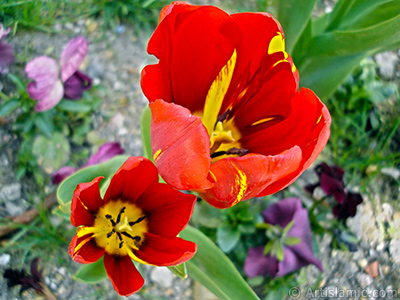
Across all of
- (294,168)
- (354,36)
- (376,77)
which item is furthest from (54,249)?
(376,77)

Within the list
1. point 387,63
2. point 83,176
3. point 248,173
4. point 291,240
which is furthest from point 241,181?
point 387,63

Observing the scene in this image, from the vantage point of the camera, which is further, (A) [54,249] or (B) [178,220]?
(A) [54,249]

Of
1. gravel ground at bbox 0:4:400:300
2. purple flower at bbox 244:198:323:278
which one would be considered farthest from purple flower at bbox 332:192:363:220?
gravel ground at bbox 0:4:400:300

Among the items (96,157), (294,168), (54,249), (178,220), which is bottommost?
(54,249)

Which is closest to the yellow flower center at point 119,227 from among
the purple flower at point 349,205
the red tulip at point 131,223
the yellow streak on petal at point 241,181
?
the red tulip at point 131,223

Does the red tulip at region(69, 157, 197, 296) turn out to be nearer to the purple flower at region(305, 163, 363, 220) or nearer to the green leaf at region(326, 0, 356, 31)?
the purple flower at region(305, 163, 363, 220)

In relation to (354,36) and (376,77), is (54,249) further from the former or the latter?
(376,77)

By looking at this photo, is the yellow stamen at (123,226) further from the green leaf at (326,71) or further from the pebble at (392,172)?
the pebble at (392,172)
